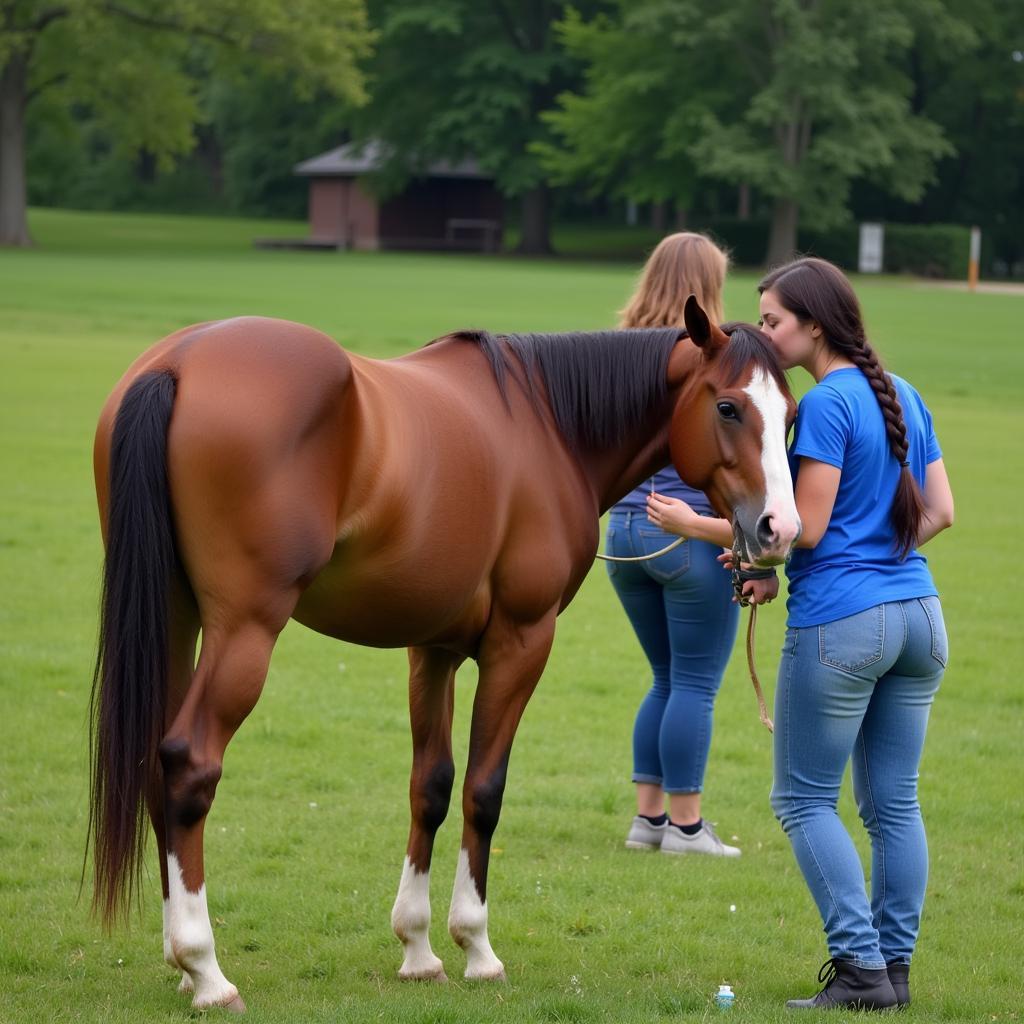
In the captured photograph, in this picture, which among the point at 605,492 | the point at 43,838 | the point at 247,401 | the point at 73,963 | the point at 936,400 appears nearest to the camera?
the point at 247,401

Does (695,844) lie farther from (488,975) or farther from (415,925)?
(415,925)

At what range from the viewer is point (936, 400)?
20.5 m

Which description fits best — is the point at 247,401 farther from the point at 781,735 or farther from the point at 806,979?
the point at 806,979

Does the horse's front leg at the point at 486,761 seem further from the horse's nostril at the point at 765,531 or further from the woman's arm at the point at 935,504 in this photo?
the woman's arm at the point at 935,504

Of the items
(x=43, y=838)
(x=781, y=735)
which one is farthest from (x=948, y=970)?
(x=43, y=838)

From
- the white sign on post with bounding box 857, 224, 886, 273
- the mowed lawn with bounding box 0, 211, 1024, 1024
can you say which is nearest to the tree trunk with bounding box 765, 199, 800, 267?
the white sign on post with bounding box 857, 224, 886, 273

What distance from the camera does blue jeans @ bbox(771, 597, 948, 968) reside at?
4.20 meters

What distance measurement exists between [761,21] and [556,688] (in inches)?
1860

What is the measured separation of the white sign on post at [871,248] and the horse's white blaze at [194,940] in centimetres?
4996

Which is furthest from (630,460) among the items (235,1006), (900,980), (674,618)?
(235,1006)

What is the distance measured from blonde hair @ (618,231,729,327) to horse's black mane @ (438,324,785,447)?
3.25 feet

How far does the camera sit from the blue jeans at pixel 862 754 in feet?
13.8

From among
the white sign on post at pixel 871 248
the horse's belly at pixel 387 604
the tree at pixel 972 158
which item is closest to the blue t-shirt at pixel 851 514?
the horse's belly at pixel 387 604

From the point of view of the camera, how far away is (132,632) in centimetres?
393
